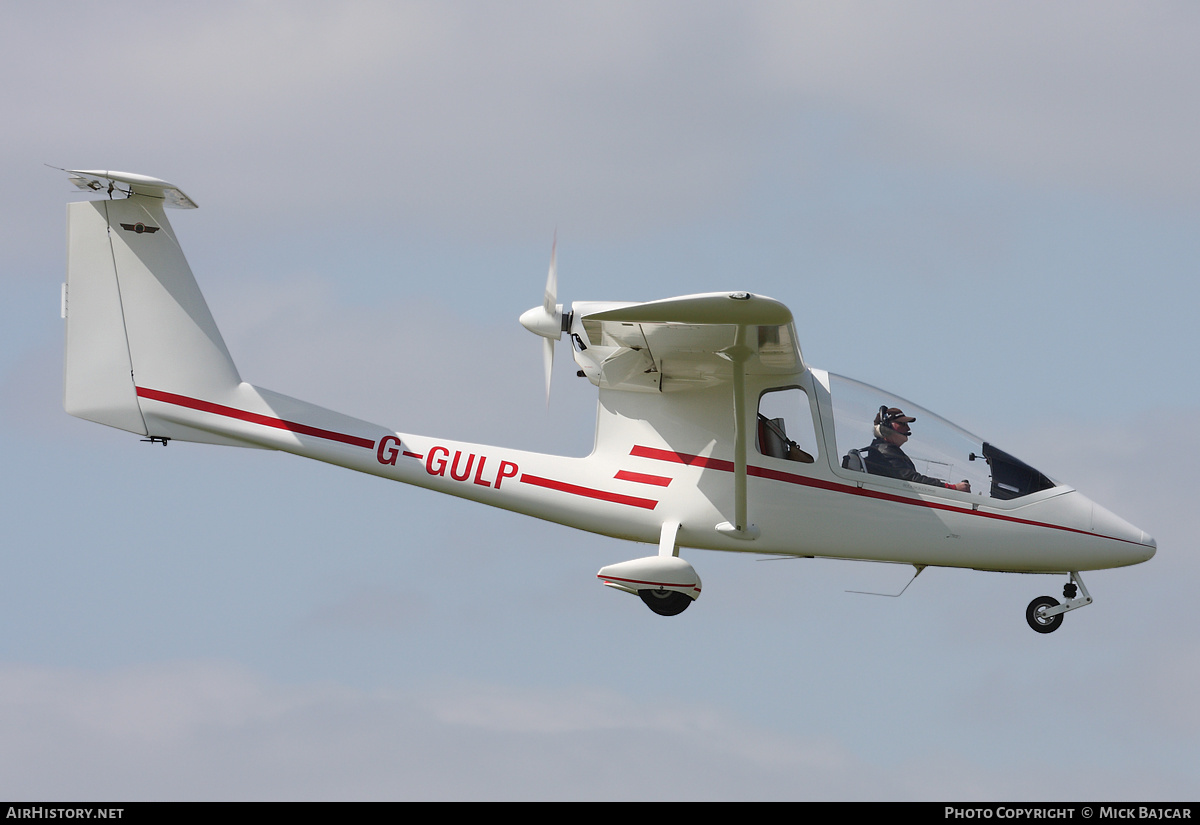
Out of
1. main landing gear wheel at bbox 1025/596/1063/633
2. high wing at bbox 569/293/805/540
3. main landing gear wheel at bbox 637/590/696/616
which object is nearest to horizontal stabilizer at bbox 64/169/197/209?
high wing at bbox 569/293/805/540

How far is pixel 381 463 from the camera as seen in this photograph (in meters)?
14.5

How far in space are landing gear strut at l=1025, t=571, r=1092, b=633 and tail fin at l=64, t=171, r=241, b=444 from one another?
8.68m

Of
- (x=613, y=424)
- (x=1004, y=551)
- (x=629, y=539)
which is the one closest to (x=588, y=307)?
(x=613, y=424)

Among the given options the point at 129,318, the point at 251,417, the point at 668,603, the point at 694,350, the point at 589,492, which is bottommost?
the point at 668,603

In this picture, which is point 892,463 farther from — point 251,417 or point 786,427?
point 251,417

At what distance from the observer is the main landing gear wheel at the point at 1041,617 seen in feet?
46.7

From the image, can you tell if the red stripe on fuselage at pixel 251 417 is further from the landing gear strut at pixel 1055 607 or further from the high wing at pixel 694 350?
the landing gear strut at pixel 1055 607

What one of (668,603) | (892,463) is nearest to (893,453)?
(892,463)

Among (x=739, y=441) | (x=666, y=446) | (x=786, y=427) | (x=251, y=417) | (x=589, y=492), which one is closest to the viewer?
(x=739, y=441)

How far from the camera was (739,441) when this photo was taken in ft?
43.8

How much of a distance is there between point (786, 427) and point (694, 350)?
1382 mm

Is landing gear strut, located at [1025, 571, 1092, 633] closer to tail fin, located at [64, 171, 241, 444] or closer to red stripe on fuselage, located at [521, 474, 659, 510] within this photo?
red stripe on fuselage, located at [521, 474, 659, 510]

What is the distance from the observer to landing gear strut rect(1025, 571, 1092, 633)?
14.2m

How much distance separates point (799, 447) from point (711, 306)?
2966 millimetres
